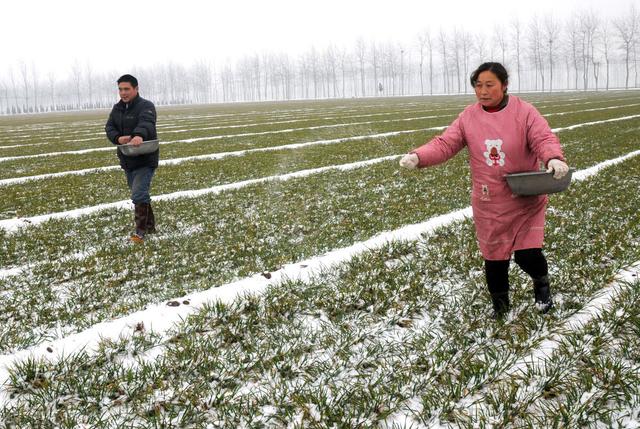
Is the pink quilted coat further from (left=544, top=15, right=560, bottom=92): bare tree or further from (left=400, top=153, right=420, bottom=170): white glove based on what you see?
(left=544, top=15, right=560, bottom=92): bare tree

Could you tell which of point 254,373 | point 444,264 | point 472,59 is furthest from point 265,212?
point 472,59

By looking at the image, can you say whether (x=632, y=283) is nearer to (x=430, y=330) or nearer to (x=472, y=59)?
(x=430, y=330)

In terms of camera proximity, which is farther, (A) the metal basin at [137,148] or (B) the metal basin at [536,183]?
(A) the metal basin at [137,148]

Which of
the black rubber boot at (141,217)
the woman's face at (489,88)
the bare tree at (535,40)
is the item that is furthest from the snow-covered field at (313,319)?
the bare tree at (535,40)

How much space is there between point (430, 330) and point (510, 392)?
1039 mm

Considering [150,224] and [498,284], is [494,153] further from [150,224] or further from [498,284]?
[150,224]

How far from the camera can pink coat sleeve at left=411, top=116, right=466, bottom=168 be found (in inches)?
155

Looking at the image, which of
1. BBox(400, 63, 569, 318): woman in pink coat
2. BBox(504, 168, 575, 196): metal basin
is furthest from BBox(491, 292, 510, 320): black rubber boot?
BBox(504, 168, 575, 196): metal basin

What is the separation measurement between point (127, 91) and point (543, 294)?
6161 mm

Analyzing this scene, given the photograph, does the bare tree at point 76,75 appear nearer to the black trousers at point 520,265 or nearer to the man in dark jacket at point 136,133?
the man in dark jacket at point 136,133

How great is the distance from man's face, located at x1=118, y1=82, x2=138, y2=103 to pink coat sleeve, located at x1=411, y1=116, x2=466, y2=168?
496 cm

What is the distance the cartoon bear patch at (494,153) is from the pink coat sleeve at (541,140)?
0.71 ft

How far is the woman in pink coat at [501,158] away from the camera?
3639mm

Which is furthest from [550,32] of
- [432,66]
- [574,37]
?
[432,66]
